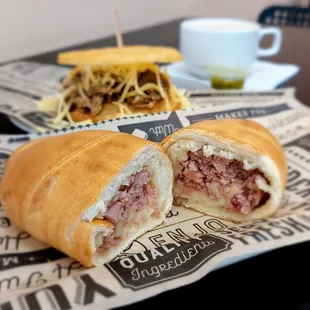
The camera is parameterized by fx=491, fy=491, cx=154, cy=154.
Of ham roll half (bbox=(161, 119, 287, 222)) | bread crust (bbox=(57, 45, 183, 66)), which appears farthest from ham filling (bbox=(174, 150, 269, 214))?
bread crust (bbox=(57, 45, 183, 66))

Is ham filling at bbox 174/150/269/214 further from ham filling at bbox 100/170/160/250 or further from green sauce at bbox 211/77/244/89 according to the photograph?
green sauce at bbox 211/77/244/89

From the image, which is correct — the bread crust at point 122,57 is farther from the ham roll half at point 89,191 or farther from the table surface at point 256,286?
the table surface at point 256,286

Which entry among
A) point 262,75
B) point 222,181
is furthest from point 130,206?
point 262,75

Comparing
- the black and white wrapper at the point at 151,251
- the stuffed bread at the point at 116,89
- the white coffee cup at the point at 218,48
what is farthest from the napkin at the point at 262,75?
the black and white wrapper at the point at 151,251

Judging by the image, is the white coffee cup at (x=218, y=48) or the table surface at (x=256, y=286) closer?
the table surface at (x=256, y=286)

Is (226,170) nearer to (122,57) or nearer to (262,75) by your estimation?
(122,57)
